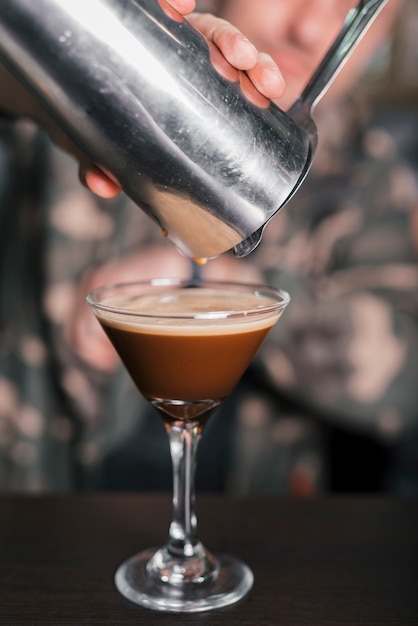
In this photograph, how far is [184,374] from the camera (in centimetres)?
61

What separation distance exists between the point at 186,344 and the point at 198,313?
0.04 metres

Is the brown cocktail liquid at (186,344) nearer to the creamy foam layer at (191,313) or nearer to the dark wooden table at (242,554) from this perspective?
the creamy foam layer at (191,313)

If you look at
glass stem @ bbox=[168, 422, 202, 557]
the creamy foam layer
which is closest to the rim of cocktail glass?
the creamy foam layer

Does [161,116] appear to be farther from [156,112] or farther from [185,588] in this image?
[185,588]

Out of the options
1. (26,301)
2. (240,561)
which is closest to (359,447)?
(26,301)

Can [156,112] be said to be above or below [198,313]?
above

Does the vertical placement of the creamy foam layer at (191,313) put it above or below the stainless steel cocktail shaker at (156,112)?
below

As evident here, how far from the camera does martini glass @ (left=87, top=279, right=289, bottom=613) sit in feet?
1.88

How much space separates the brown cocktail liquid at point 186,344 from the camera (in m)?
0.57

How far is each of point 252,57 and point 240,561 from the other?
42cm

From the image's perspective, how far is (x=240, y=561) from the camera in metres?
0.64

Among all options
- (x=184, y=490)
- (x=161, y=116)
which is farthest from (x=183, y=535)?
(x=161, y=116)

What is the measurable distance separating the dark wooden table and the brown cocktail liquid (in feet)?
0.45

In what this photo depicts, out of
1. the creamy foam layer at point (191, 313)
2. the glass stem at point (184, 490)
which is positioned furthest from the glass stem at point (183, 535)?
the creamy foam layer at point (191, 313)
